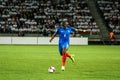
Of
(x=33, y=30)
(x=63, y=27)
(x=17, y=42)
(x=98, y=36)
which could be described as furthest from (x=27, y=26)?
(x=63, y=27)

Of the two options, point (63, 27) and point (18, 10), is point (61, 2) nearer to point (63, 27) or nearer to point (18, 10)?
point (18, 10)

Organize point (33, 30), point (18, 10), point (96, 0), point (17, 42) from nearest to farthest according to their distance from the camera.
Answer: point (17, 42) → point (33, 30) → point (18, 10) → point (96, 0)

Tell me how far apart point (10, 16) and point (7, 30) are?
4510 mm

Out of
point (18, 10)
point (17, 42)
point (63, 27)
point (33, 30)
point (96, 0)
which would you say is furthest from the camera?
point (96, 0)

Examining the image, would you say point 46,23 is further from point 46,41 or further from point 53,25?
point 46,41

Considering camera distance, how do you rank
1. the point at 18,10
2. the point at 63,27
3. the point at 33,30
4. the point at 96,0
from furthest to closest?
the point at 96,0 < the point at 18,10 < the point at 33,30 < the point at 63,27

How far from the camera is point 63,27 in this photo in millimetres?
20031

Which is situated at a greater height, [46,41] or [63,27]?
[63,27]

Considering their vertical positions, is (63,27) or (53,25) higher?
(63,27)

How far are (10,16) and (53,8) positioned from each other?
Result: 21.2ft

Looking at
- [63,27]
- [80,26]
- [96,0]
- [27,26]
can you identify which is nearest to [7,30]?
[27,26]

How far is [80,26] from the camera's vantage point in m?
52.4

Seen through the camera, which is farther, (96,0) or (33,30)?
(96,0)

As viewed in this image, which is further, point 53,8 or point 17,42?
point 53,8
